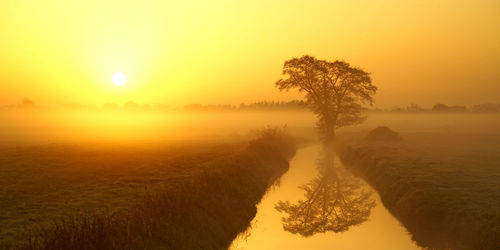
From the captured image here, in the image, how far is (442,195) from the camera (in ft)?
80.1

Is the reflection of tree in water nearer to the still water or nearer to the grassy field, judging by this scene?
the still water

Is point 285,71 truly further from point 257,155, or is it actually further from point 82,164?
point 82,164

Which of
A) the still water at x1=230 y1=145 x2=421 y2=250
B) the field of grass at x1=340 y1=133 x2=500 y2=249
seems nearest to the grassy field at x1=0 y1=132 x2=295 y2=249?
the still water at x1=230 y1=145 x2=421 y2=250

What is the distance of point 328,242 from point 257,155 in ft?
71.4

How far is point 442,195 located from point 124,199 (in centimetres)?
2209

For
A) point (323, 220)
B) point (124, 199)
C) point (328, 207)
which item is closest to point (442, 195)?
point (323, 220)

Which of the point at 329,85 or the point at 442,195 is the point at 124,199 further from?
the point at 329,85

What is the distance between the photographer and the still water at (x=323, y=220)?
2200 cm

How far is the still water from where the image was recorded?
22.0m

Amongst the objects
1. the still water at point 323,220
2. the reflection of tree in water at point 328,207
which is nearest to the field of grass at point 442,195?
the still water at point 323,220

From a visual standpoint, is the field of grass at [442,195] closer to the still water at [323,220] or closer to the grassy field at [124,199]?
the still water at [323,220]

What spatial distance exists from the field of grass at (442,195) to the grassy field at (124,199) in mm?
11262

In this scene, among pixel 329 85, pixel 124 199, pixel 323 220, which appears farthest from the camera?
pixel 329 85

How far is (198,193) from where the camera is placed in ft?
73.9
